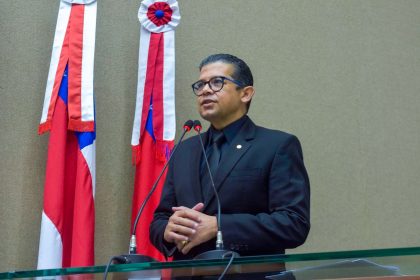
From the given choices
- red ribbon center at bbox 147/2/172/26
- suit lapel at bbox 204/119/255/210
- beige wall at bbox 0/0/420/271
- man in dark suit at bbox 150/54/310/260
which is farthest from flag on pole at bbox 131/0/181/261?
suit lapel at bbox 204/119/255/210

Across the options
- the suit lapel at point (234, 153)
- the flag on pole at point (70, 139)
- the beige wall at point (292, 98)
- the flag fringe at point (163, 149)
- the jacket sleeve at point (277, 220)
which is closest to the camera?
the jacket sleeve at point (277, 220)

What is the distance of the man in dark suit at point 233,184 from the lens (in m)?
2.24

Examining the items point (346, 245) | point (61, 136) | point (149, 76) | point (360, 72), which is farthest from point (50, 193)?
point (360, 72)

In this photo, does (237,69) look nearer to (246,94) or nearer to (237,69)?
(237,69)

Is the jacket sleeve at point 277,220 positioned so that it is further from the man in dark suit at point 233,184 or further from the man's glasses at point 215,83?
the man's glasses at point 215,83

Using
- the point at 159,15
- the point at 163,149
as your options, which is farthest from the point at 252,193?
the point at 159,15

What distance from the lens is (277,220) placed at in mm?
2242

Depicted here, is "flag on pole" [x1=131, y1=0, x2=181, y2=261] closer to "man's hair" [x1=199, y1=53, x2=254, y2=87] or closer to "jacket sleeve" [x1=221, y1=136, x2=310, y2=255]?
"man's hair" [x1=199, y1=53, x2=254, y2=87]

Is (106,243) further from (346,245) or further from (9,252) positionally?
(346,245)

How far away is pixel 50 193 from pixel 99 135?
61cm

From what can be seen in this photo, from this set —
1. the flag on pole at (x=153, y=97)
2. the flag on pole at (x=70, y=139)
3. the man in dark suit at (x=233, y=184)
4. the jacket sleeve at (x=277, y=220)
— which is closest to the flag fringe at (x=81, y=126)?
the flag on pole at (x=70, y=139)

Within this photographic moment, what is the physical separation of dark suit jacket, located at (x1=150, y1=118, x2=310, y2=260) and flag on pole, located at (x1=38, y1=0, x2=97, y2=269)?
99cm

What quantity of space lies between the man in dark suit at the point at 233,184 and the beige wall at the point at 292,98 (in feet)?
4.45

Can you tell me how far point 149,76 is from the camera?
376 centimetres
